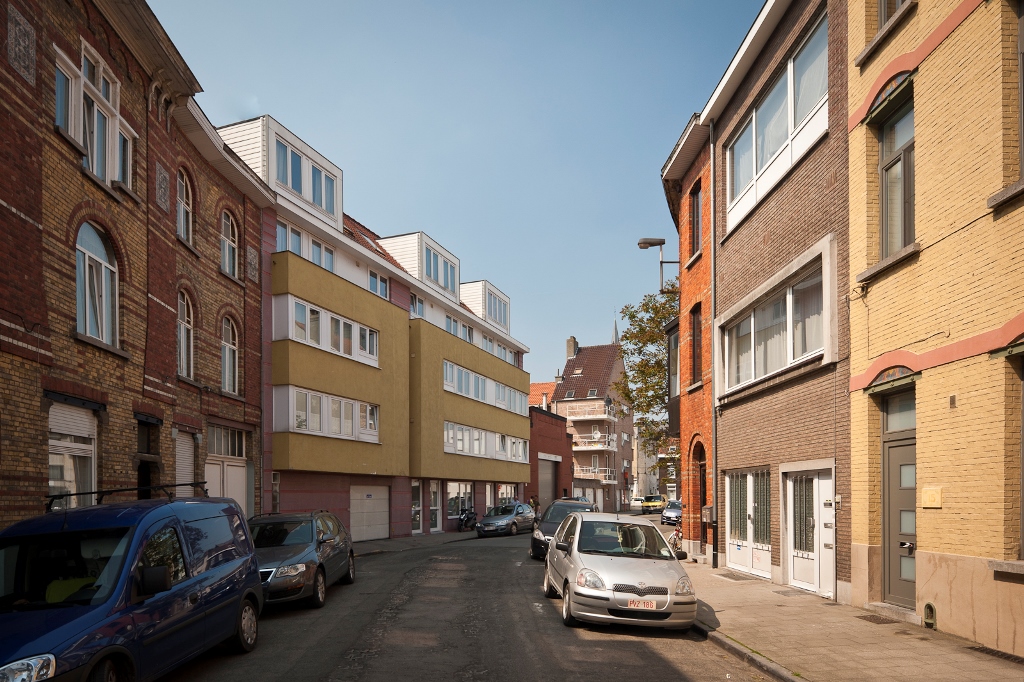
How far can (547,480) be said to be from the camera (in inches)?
2307

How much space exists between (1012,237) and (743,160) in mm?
9623

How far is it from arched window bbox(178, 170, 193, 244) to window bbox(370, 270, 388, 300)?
39.6ft

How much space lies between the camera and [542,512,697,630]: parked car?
10766 millimetres

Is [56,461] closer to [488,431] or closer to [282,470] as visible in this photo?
[282,470]

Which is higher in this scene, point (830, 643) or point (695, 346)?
point (695, 346)

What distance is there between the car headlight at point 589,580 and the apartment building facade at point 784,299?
4.09 metres

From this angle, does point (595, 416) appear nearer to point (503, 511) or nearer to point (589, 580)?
point (503, 511)

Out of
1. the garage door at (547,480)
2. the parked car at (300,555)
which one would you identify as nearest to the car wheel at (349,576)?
the parked car at (300,555)

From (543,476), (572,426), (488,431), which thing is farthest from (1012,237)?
(572,426)

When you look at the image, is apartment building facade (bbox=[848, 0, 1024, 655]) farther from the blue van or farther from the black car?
the black car

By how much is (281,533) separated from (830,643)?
8.24m

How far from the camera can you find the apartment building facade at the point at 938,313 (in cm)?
933

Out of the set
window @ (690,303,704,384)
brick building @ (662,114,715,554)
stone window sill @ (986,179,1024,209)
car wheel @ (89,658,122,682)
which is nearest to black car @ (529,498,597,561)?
brick building @ (662,114,715,554)

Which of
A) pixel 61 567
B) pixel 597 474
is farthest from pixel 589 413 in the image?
pixel 61 567
